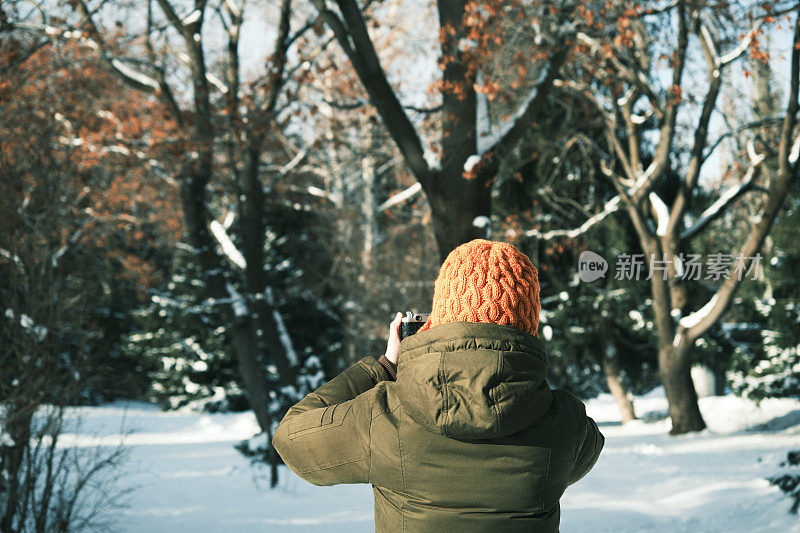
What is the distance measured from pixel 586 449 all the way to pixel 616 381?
1120 cm

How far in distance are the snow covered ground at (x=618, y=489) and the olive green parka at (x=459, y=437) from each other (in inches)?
161

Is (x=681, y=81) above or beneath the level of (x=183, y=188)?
above

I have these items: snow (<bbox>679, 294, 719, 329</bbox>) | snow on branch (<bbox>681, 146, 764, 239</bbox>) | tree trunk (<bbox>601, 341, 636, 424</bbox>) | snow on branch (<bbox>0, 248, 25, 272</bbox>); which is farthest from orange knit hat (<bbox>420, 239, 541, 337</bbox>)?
tree trunk (<bbox>601, 341, 636, 424</bbox>)

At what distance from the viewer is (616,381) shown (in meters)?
12.3

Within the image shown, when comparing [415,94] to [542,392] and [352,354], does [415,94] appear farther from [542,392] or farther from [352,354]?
[542,392]

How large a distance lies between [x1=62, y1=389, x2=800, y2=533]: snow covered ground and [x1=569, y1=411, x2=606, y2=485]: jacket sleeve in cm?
427

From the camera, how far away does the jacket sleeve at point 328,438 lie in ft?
5.22

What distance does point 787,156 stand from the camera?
848cm

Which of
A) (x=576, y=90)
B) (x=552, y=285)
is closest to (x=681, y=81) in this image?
(x=576, y=90)

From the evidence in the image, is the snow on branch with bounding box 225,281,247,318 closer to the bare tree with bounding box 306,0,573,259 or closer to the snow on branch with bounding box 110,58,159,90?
the snow on branch with bounding box 110,58,159,90

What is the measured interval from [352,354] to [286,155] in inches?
254

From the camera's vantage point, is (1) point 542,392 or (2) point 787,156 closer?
(1) point 542,392

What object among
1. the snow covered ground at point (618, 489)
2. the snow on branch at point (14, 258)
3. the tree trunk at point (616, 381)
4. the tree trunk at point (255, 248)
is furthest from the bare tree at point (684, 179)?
the snow on branch at point (14, 258)

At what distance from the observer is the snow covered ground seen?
6250mm
